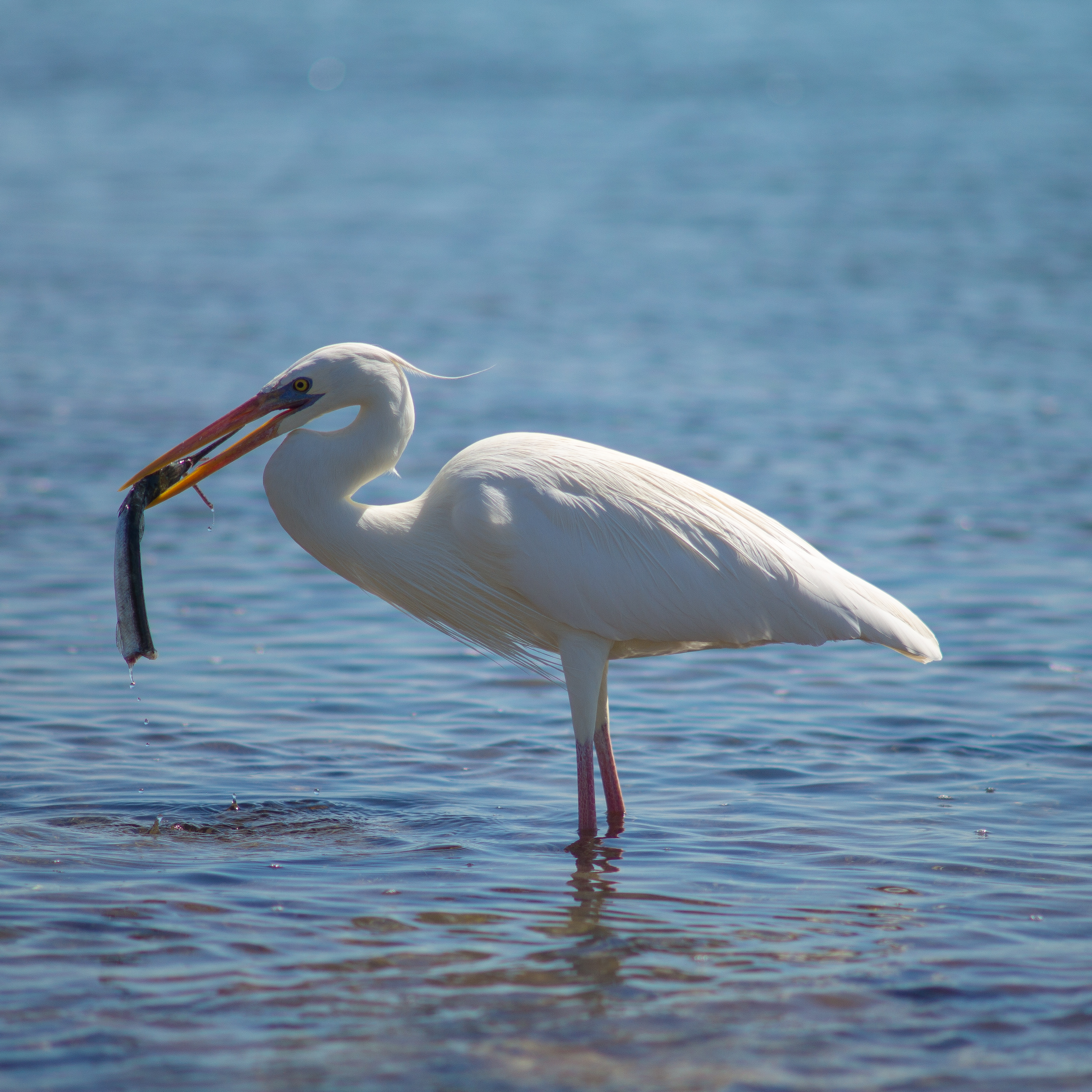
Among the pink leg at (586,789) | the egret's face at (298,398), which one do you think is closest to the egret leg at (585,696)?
the pink leg at (586,789)

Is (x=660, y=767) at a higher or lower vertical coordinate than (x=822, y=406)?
lower

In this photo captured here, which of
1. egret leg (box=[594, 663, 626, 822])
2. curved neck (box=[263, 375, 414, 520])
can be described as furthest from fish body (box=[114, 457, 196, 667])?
egret leg (box=[594, 663, 626, 822])

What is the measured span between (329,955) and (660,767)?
2.29 metres

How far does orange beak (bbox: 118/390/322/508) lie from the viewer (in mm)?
5504

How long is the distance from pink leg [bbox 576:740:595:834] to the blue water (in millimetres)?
151

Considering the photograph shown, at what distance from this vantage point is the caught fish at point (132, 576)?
18.0 ft

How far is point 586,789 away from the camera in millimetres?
5590

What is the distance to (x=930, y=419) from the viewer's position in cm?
1282

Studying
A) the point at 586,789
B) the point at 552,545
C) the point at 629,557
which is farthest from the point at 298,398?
the point at 586,789

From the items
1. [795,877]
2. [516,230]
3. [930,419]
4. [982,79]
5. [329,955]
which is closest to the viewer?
[329,955]

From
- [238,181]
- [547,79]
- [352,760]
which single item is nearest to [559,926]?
[352,760]

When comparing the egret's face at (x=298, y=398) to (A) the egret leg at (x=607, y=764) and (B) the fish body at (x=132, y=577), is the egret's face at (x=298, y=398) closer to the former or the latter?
(B) the fish body at (x=132, y=577)

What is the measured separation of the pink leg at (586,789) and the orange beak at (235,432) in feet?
5.61

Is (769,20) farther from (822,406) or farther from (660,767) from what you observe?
(660,767)
